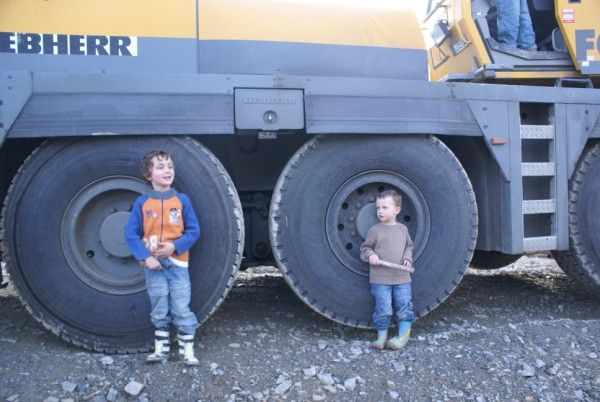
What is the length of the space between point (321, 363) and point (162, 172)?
4.66 feet

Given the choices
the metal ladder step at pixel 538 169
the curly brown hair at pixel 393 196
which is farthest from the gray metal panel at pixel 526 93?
the curly brown hair at pixel 393 196

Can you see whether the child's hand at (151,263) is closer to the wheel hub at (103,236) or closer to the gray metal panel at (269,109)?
the wheel hub at (103,236)

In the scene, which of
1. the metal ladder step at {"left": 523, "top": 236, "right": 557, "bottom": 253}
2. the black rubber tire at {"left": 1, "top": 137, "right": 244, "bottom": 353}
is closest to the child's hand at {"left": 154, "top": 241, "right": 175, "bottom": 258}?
the black rubber tire at {"left": 1, "top": 137, "right": 244, "bottom": 353}

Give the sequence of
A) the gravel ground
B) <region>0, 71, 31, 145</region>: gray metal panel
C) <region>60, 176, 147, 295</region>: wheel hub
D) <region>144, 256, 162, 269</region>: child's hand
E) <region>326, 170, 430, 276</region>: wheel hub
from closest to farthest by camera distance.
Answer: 1. the gravel ground
2. <region>144, 256, 162, 269</region>: child's hand
3. <region>0, 71, 31, 145</region>: gray metal panel
4. <region>60, 176, 147, 295</region>: wheel hub
5. <region>326, 170, 430, 276</region>: wheel hub

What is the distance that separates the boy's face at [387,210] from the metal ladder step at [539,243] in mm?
1076

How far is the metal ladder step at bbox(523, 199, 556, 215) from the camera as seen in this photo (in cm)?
374

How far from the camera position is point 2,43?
319cm

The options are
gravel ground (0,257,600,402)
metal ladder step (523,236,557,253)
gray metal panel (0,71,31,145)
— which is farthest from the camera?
metal ladder step (523,236,557,253)

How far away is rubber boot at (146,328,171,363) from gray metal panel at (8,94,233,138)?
46.4 inches

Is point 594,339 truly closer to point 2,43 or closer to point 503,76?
point 503,76

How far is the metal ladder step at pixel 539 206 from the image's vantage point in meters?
3.74

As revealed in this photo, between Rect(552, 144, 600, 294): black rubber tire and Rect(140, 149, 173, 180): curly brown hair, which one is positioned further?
Rect(552, 144, 600, 294): black rubber tire

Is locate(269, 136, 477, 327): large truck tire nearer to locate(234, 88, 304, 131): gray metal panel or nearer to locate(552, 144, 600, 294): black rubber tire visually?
locate(234, 88, 304, 131): gray metal panel

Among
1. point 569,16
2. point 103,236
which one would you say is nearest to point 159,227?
point 103,236
